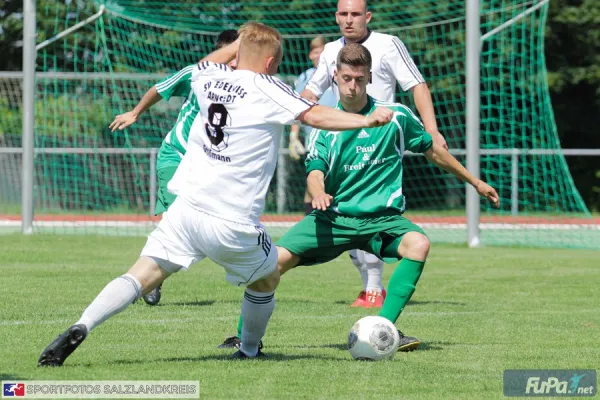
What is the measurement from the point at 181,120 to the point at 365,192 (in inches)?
81.6

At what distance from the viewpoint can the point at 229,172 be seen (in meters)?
5.56

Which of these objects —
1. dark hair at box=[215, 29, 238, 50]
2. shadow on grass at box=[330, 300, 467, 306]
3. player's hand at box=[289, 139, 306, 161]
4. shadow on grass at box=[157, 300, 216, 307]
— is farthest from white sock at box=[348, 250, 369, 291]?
player's hand at box=[289, 139, 306, 161]

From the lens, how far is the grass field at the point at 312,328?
5.34 meters

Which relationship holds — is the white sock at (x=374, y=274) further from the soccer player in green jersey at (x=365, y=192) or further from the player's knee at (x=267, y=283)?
the player's knee at (x=267, y=283)

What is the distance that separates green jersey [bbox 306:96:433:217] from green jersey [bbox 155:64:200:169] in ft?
4.41

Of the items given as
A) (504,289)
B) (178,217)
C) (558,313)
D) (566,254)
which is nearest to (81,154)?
(566,254)

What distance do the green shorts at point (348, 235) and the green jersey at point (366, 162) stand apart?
6 cm

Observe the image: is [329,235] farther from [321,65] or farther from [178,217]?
[321,65]

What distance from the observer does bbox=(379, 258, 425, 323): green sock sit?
21.2 feet

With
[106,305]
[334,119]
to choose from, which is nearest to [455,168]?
[334,119]

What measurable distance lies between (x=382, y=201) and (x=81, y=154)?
1393cm

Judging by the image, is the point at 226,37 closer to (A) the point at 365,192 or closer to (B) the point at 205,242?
(A) the point at 365,192

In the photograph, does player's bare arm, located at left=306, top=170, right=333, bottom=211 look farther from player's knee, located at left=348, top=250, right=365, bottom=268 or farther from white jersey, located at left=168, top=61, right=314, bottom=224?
player's knee, located at left=348, top=250, right=365, bottom=268

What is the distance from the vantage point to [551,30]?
32.3 meters
